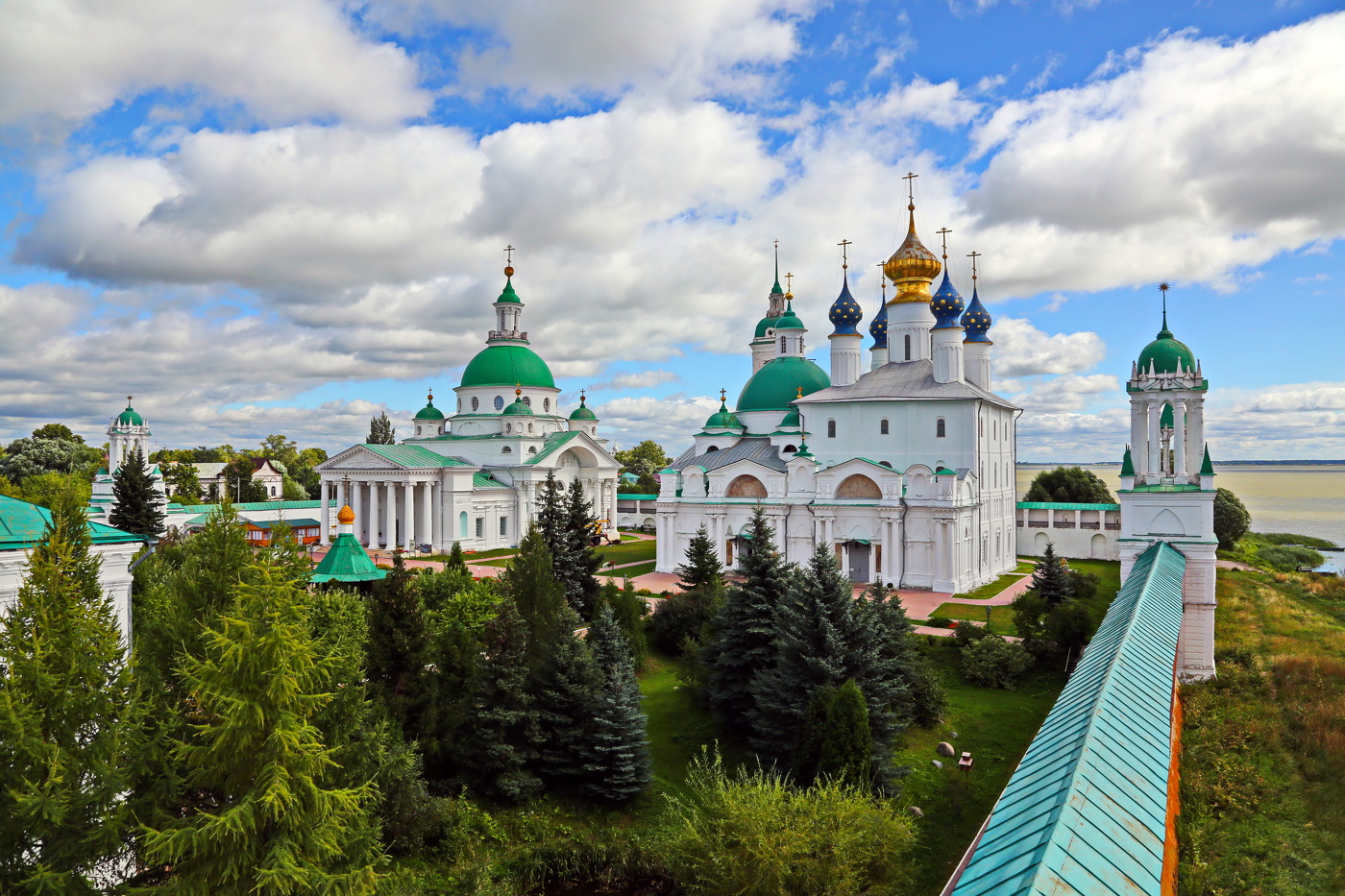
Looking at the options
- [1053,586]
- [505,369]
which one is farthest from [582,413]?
[1053,586]

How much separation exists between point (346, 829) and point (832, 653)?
11.1 metres

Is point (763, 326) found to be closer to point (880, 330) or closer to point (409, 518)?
point (880, 330)

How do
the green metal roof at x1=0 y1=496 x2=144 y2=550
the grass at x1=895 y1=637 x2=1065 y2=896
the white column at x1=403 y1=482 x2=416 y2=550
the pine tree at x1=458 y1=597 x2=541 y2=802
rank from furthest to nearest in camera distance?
1. the white column at x1=403 y1=482 x2=416 y2=550
2. the pine tree at x1=458 y1=597 x2=541 y2=802
3. the grass at x1=895 y1=637 x2=1065 y2=896
4. the green metal roof at x1=0 y1=496 x2=144 y2=550

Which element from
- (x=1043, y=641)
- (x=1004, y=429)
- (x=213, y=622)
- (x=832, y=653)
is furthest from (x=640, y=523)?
(x=213, y=622)

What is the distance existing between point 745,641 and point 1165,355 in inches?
462

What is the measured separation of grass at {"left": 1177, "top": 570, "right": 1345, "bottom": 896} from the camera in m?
8.35

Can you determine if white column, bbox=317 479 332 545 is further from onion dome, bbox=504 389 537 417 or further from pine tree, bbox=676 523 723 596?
pine tree, bbox=676 523 723 596

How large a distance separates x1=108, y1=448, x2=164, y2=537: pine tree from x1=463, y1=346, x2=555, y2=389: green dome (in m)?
23.8

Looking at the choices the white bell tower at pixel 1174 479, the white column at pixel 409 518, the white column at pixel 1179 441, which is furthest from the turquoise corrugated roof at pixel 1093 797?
the white column at pixel 409 518

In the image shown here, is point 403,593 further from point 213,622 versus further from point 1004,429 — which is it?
point 1004,429

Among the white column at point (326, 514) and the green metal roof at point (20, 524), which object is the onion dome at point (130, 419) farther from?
the green metal roof at point (20, 524)

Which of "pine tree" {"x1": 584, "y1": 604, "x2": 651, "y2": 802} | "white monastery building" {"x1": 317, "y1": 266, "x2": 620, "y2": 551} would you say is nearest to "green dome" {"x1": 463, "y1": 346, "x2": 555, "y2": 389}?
"white monastery building" {"x1": 317, "y1": 266, "x2": 620, "y2": 551}

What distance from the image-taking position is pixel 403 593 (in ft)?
52.1

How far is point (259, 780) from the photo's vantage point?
25.5 feet
